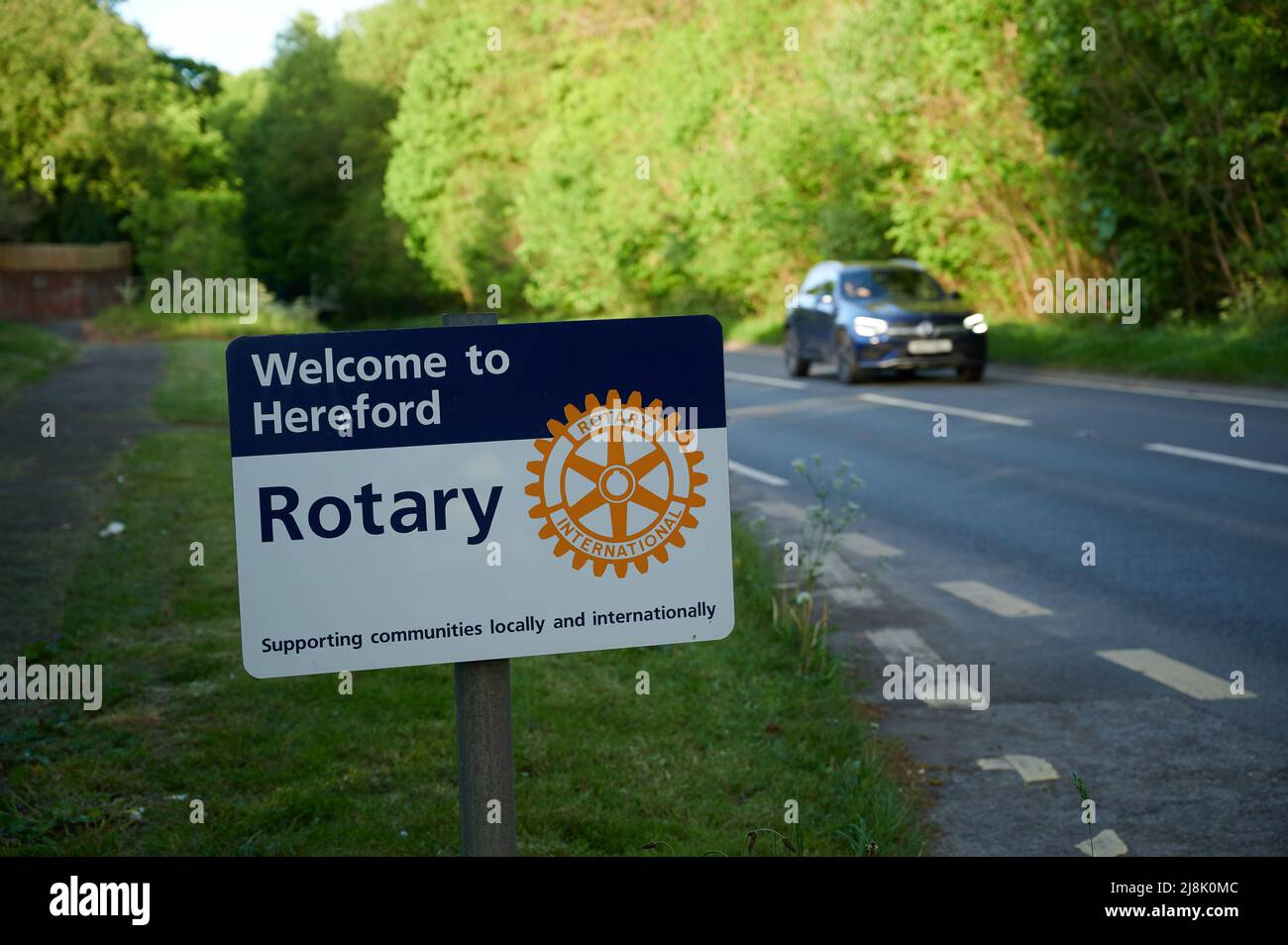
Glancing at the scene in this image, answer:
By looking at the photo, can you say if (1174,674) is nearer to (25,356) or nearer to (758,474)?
(758,474)

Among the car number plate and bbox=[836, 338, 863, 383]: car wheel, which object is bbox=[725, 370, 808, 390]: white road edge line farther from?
the car number plate

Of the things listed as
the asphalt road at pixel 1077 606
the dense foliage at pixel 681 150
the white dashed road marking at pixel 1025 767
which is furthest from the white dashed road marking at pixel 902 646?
the dense foliage at pixel 681 150

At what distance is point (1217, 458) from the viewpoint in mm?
11938

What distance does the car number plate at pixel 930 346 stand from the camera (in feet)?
67.9

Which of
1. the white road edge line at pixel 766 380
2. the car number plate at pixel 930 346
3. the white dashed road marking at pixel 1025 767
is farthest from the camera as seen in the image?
the white road edge line at pixel 766 380

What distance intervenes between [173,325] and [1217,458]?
3179cm

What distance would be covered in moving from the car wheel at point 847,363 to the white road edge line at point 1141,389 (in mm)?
2293

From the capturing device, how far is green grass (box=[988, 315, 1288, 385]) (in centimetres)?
1820

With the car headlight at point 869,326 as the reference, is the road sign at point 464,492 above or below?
below

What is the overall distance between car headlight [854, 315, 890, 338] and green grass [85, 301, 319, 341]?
64.1 feet

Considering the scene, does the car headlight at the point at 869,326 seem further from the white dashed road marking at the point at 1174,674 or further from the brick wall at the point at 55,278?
the brick wall at the point at 55,278

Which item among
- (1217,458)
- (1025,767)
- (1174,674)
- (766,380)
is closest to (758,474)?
(1217,458)

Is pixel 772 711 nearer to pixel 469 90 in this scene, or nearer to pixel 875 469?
pixel 875 469

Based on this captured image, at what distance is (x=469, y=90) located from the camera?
6081cm
